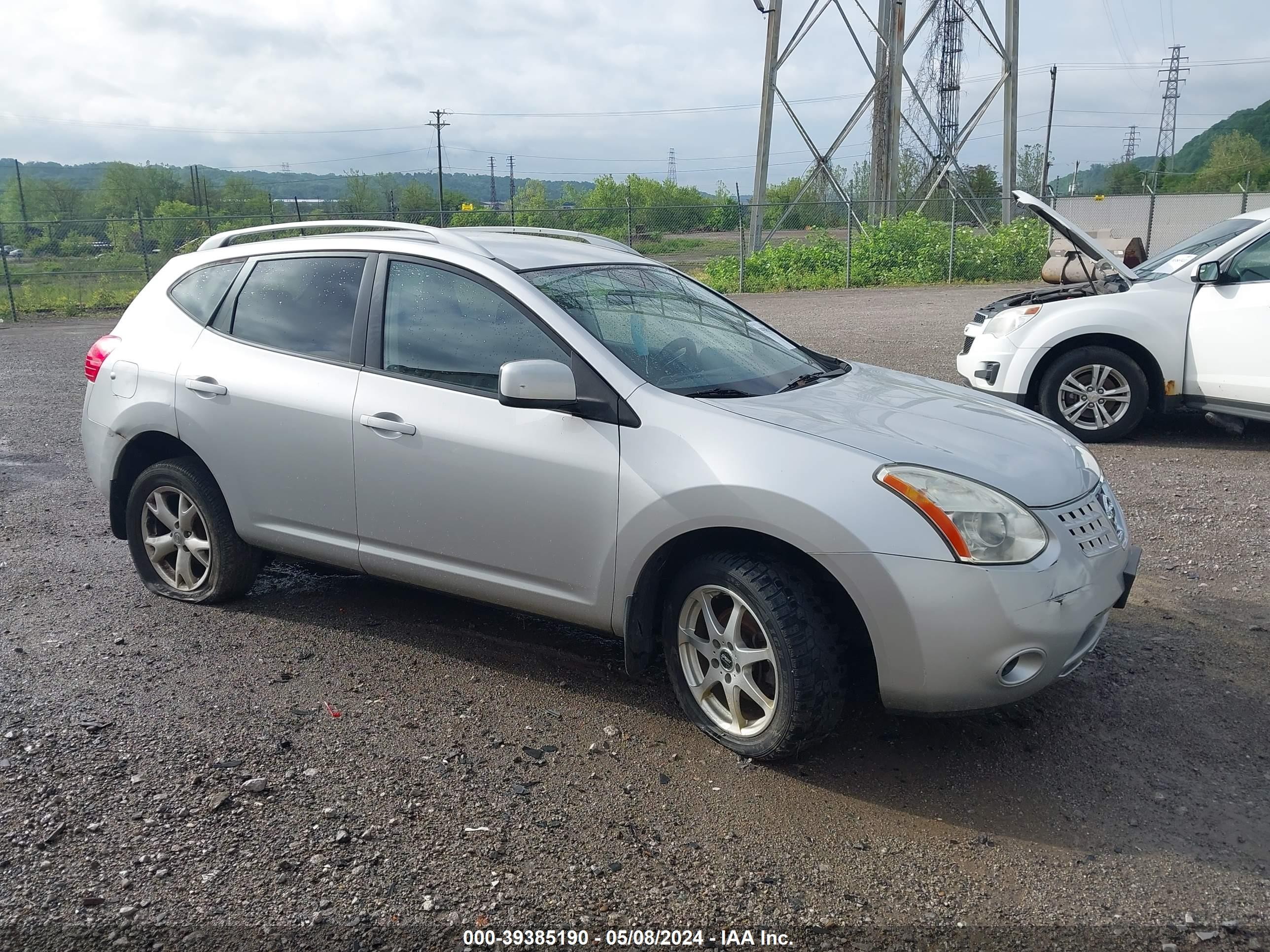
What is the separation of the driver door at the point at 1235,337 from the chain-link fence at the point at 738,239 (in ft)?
54.3

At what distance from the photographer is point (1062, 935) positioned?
271cm

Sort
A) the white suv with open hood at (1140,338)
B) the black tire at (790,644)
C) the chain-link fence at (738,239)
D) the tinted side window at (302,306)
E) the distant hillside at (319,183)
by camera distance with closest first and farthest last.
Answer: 1. the black tire at (790,644)
2. the tinted side window at (302,306)
3. the white suv with open hood at (1140,338)
4. the chain-link fence at (738,239)
5. the distant hillside at (319,183)

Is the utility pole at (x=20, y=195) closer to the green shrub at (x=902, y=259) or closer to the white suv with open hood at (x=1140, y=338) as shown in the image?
the green shrub at (x=902, y=259)

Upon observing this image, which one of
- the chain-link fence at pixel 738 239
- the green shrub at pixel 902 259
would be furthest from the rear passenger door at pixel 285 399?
the green shrub at pixel 902 259

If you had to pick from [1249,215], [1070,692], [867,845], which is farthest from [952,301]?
[867,845]

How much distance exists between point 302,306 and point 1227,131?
147 m

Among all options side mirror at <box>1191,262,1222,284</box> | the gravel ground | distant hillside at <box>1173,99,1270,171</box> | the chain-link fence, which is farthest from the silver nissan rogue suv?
distant hillside at <box>1173,99,1270,171</box>

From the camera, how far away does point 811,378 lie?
14.2ft

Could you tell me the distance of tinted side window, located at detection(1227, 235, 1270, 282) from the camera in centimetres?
756

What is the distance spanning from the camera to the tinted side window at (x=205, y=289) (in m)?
4.91

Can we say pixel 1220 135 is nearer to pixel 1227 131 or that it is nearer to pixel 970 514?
pixel 1227 131

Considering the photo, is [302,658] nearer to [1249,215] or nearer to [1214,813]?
[1214,813]

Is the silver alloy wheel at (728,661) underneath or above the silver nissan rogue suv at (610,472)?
underneath

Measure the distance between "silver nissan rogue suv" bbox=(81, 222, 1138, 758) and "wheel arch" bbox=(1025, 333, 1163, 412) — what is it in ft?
13.1
